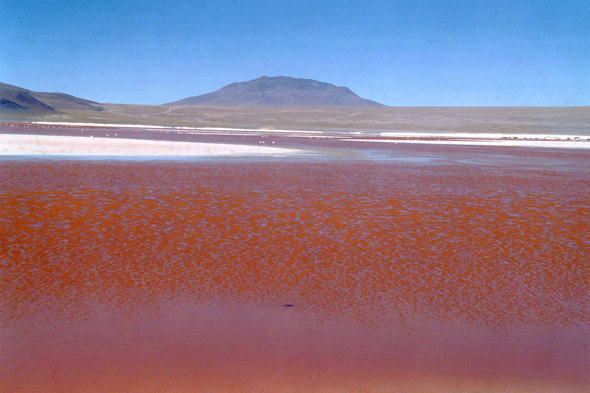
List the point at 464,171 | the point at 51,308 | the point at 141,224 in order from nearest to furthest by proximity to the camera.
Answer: the point at 51,308 < the point at 141,224 < the point at 464,171

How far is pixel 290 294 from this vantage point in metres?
5.13

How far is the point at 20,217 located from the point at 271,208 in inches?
148

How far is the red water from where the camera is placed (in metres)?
3.73

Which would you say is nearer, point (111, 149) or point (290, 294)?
point (290, 294)

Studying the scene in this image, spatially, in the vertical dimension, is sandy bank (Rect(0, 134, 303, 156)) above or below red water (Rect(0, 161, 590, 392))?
above

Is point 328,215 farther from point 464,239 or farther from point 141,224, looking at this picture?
point 141,224

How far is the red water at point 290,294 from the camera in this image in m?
3.73

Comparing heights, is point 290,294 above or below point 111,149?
below

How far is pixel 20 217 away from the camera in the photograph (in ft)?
26.9

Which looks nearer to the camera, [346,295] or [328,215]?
[346,295]

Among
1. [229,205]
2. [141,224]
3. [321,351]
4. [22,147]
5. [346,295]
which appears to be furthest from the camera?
[22,147]

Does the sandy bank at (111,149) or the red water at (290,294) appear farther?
the sandy bank at (111,149)

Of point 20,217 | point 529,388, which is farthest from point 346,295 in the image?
point 20,217

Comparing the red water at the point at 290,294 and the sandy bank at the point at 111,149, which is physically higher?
the sandy bank at the point at 111,149
